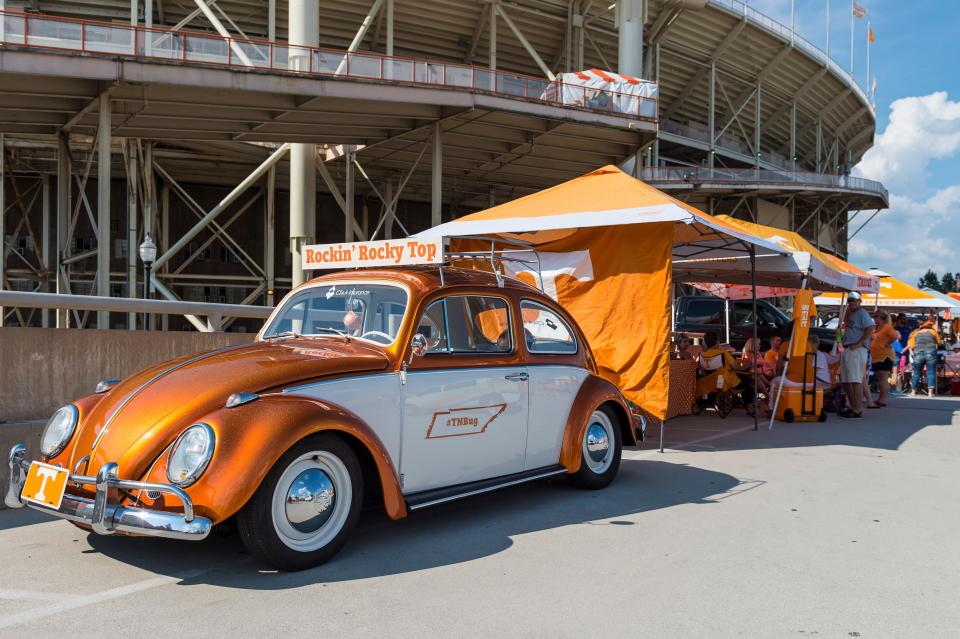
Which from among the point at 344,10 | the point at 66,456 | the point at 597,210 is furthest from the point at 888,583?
the point at 344,10

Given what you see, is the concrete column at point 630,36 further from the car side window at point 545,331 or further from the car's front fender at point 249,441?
the car's front fender at point 249,441

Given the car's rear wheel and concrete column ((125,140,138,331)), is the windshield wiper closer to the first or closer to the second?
the car's rear wheel

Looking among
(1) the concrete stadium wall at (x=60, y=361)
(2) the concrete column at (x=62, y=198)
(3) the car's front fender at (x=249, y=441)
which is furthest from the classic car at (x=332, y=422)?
(2) the concrete column at (x=62, y=198)

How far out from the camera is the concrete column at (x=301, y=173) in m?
24.1

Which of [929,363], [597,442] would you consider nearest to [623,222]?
[597,442]

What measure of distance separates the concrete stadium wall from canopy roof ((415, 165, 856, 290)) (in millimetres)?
3280

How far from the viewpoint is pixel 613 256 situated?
32.2ft

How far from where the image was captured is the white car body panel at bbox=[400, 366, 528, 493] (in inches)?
202

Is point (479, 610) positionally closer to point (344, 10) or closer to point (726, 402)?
point (726, 402)

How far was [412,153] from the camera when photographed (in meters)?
29.3

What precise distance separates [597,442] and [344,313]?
2.59 metres

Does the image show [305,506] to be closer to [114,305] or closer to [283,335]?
[283,335]

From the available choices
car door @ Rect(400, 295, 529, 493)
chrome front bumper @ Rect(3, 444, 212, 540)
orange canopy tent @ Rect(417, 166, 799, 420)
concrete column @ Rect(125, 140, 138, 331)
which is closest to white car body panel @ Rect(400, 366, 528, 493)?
car door @ Rect(400, 295, 529, 493)

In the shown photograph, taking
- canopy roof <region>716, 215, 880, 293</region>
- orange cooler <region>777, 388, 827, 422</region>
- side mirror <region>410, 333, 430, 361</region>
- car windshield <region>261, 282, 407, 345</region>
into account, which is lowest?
orange cooler <region>777, 388, 827, 422</region>
